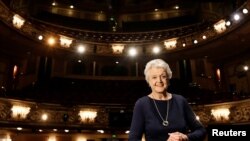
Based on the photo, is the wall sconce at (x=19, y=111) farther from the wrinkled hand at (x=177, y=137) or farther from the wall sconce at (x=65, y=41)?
the wrinkled hand at (x=177, y=137)

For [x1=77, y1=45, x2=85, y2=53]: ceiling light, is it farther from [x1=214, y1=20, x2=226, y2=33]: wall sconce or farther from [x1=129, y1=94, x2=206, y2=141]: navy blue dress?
[x1=129, y1=94, x2=206, y2=141]: navy blue dress

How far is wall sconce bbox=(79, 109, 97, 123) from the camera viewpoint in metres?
10.5

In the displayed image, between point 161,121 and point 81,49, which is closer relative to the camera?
point 161,121

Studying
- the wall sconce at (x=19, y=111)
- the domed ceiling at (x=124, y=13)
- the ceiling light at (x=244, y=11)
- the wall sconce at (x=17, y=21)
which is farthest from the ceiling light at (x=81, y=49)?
the ceiling light at (x=244, y=11)

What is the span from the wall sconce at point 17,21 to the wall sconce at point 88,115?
5.49m

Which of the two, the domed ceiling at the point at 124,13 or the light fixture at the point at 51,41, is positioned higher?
the domed ceiling at the point at 124,13

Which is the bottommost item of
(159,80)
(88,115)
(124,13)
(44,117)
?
(159,80)

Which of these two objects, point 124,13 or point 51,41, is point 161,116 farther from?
point 124,13

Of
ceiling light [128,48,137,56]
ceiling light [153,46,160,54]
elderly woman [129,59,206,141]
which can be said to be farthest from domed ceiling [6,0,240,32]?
elderly woman [129,59,206,141]

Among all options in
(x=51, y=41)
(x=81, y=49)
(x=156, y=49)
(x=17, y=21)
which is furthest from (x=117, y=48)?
(x=17, y=21)

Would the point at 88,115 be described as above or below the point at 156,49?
below

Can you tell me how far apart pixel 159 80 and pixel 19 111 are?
9.22 meters

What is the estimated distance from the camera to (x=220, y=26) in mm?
12820

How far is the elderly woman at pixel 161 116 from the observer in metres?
1.35
